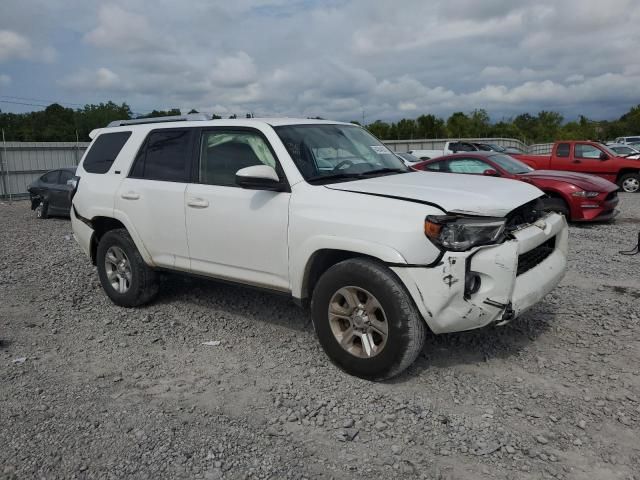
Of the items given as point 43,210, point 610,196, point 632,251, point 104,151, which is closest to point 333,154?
point 104,151

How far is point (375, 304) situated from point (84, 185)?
146 inches

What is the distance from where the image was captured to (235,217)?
448 cm

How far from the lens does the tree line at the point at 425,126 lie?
44.1 metres

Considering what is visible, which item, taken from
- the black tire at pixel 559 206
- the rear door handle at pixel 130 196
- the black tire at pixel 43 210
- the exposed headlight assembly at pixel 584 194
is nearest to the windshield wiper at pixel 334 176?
the rear door handle at pixel 130 196

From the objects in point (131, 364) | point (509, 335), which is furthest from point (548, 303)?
point (131, 364)

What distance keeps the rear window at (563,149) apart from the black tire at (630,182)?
194 centimetres

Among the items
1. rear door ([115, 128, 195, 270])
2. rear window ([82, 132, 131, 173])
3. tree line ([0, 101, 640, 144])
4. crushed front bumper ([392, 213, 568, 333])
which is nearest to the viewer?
crushed front bumper ([392, 213, 568, 333])

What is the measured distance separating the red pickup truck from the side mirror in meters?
12.6

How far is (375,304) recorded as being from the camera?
3.75 metres

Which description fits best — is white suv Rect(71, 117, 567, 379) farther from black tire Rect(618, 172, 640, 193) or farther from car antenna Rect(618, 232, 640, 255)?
black tire Rect(618, 172, 640, 193)

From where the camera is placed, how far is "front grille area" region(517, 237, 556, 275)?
387 centimetres

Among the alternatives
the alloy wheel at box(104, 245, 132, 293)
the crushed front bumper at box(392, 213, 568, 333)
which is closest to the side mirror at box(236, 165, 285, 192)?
the crushed front bumper at box(392, 213, 568, 333)

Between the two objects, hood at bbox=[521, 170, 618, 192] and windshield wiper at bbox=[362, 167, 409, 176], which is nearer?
windshield wiper at bbox=[362, 167, 409, 176]

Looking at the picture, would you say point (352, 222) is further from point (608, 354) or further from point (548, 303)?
point (548, 303)
